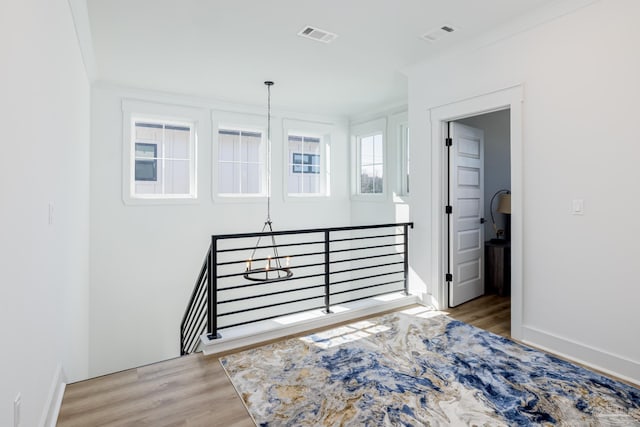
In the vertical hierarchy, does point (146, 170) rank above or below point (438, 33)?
below

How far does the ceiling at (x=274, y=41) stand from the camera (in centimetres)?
282

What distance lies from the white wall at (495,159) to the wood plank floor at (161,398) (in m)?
4.14

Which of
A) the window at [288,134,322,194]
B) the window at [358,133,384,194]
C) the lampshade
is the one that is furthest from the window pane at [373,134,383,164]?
the lampshade

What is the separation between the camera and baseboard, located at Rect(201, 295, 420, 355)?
294cm

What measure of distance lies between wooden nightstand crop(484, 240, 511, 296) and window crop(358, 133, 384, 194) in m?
1.99

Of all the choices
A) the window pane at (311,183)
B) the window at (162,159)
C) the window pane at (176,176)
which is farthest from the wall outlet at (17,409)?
the window pane at (311,183)

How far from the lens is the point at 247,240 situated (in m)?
5.56

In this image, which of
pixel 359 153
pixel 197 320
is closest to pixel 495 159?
pixel 359 153

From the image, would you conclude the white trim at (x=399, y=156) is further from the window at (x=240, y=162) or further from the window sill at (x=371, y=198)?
the window at (x=240, y=162)

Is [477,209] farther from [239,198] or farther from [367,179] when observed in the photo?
[239,198]

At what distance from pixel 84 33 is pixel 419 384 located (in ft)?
13.1

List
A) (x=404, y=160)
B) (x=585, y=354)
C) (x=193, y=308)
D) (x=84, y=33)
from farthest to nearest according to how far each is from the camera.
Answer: (x=404, y=160) → (x=193, y=308) → (x=84, y=33) → (x=585, y=354)

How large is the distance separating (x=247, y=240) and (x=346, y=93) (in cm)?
265

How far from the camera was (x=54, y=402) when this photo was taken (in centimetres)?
206
